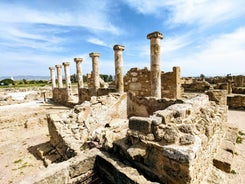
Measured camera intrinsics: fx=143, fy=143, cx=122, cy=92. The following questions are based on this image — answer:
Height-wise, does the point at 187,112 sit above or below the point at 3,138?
above

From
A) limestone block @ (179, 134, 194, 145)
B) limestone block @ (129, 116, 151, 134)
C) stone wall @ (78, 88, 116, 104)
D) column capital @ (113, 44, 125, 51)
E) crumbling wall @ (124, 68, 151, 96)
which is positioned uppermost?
column capital @ (113, 44, 125, 51)

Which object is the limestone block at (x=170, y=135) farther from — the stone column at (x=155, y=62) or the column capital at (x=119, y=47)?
the column capital at (x=119, y=47)

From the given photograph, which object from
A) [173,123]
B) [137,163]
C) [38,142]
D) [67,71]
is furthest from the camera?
[67,71]

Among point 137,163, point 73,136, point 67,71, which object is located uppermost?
point 67,71

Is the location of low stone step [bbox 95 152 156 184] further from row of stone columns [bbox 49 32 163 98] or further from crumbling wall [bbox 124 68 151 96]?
crumbling wall [bbox 124 68 151 96]

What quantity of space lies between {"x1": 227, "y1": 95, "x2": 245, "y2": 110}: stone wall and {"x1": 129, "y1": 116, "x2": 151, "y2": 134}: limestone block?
11576mm

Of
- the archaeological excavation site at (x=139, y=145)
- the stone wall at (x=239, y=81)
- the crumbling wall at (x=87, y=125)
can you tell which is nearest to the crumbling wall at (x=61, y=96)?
the crumbling wall at (x=87, y=125)

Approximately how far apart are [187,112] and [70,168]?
2.64 metres

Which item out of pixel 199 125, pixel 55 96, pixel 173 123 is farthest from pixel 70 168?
pixel 55 96

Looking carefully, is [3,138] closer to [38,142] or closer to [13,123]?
[13,123]

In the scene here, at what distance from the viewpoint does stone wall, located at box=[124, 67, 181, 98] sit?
8648 millimetres

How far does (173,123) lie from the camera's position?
9.06 feet

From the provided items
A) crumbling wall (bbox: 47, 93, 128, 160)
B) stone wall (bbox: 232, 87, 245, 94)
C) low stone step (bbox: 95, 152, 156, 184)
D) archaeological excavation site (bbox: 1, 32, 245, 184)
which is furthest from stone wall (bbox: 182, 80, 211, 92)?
low stone step (bbox: 95, 152, 156, 184)

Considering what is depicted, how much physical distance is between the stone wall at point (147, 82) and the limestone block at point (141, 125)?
21.6 feet
